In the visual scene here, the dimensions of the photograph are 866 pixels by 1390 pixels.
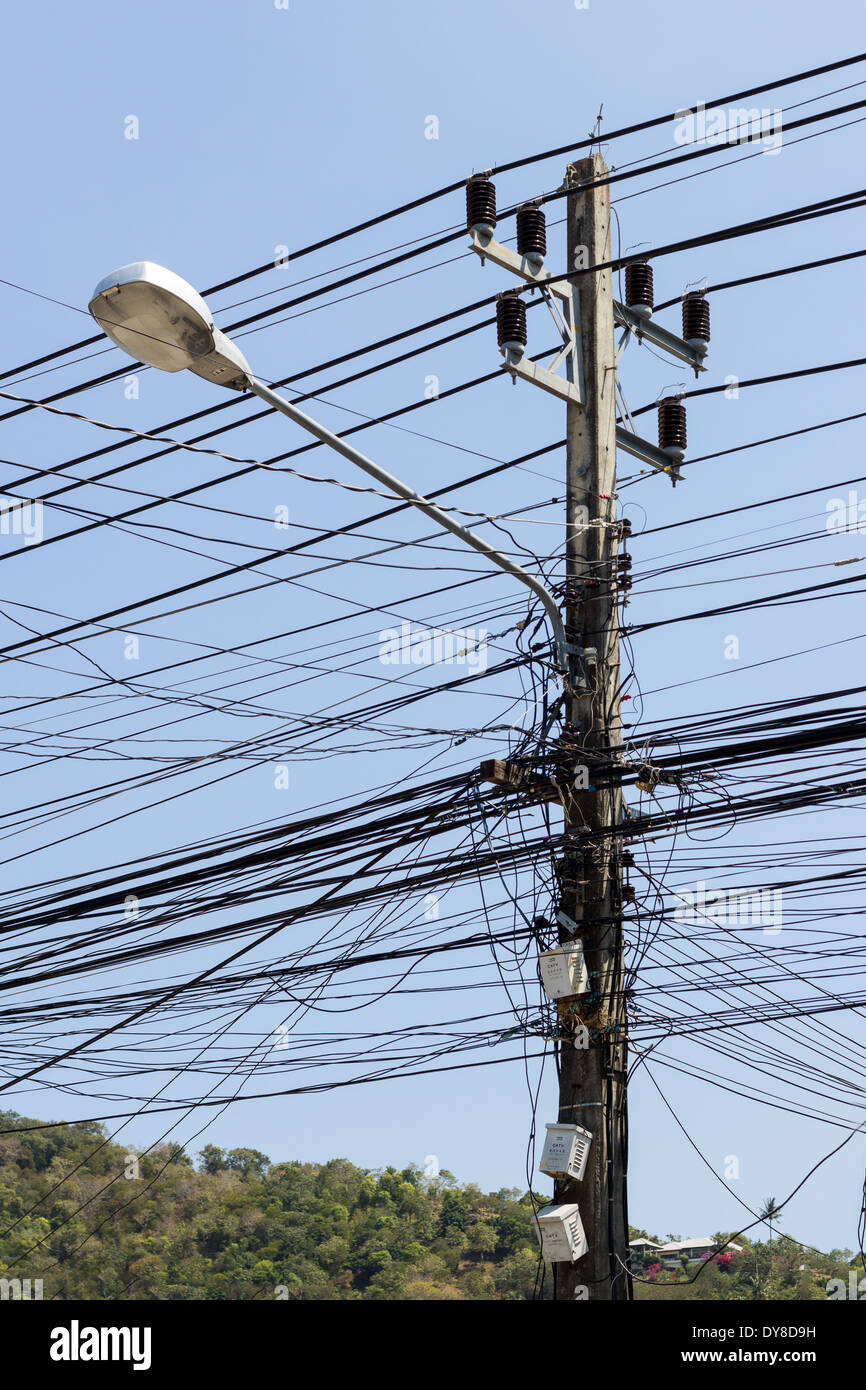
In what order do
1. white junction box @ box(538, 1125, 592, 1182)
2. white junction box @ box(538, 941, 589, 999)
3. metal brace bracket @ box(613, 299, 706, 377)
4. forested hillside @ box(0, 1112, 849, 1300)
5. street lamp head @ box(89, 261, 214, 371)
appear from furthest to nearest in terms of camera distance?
1. forested hillside @ box(0, 1112, 849, 1300)
2. metal brace bracket @ box(613, 299, 706, 377)
3. white junction box @ box(538, 941, 589, 999)
4. white junction box @ box(538, 1125, 592, 1182)
5. street lamp head @ box(89, 261, 214, 371)

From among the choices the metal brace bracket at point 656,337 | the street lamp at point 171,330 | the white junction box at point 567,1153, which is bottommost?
the white junction box at point 567,1153

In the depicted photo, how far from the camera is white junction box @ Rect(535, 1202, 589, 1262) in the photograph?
8.61 m

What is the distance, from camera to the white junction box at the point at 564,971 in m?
9.20

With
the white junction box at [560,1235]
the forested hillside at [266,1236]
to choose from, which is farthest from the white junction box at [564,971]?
the forested hillside at [266,1236]

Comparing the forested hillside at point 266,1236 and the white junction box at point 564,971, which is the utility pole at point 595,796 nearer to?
the white junction box at point 564,971

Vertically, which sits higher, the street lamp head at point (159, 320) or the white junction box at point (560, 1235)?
the street lamp head at point (159, 320)

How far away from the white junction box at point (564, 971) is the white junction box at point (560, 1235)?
1257mm

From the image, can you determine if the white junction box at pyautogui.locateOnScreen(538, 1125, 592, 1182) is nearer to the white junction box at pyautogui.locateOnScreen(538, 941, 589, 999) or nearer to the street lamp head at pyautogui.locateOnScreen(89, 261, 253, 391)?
the white junction box at pyautogui.locateOnScreen(538, 941, 589, 999)

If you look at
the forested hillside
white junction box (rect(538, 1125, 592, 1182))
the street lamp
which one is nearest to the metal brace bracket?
the street lamp

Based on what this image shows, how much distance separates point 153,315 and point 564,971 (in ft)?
15.2

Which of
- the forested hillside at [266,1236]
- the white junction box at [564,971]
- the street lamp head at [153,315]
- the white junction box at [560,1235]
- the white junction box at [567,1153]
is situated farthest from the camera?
the forested hillside at [266,1236]

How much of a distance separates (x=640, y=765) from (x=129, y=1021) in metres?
4.44

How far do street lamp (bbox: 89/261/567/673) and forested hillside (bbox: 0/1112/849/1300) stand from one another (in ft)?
135
